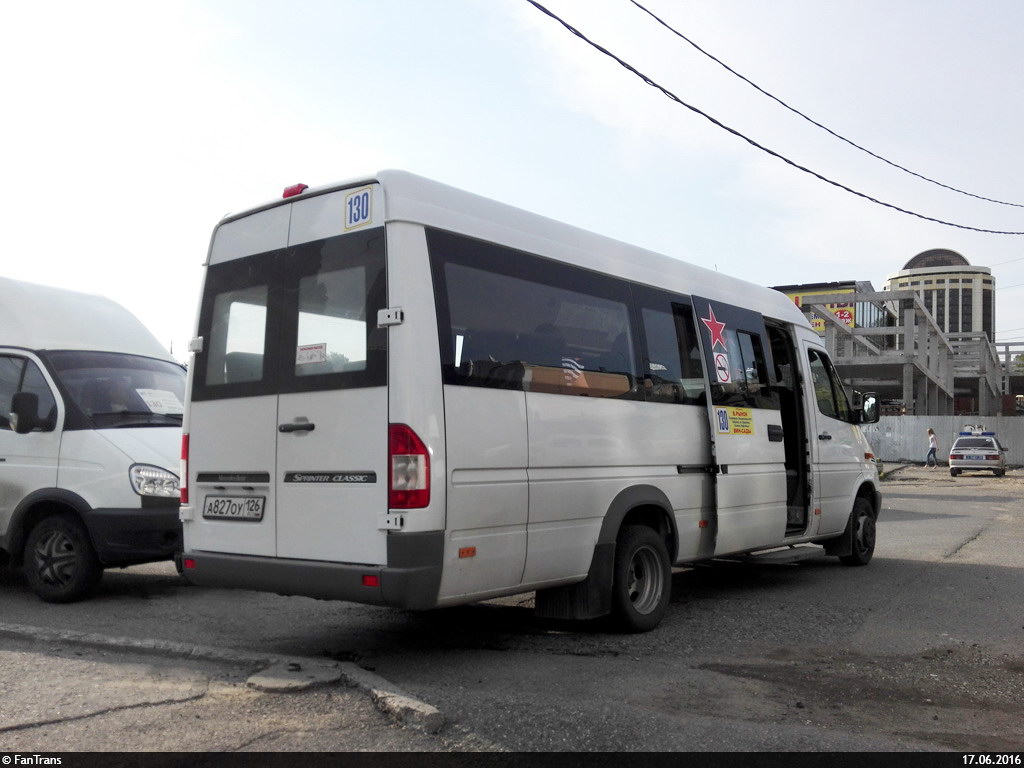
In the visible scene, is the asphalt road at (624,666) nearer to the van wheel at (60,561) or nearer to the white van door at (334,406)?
the van wheel at (60,561)

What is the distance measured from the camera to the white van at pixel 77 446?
26.2ft

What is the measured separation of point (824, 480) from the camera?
32.6 ft

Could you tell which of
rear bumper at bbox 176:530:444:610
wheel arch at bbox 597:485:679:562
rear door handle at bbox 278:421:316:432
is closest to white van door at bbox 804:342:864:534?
wheel arch at bbox 597:485:679:562

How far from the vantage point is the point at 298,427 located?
586 centimetres

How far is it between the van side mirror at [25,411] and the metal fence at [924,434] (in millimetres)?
37218

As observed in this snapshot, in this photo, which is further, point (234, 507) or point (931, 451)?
point (931, 451)

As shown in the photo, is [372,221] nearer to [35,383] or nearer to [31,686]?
[31,686]

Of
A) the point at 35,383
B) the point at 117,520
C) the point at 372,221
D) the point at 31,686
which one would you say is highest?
the point at 372,221

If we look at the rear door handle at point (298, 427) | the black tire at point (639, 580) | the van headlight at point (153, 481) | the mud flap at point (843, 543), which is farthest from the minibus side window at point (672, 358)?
the van headlight at point (153, 481)

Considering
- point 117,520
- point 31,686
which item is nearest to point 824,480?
point 117,520

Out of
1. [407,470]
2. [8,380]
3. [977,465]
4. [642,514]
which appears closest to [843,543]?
[642,514]

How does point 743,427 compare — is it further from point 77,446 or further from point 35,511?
point 35,511

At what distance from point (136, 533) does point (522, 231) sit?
400cm

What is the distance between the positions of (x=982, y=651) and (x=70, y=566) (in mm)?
6910
